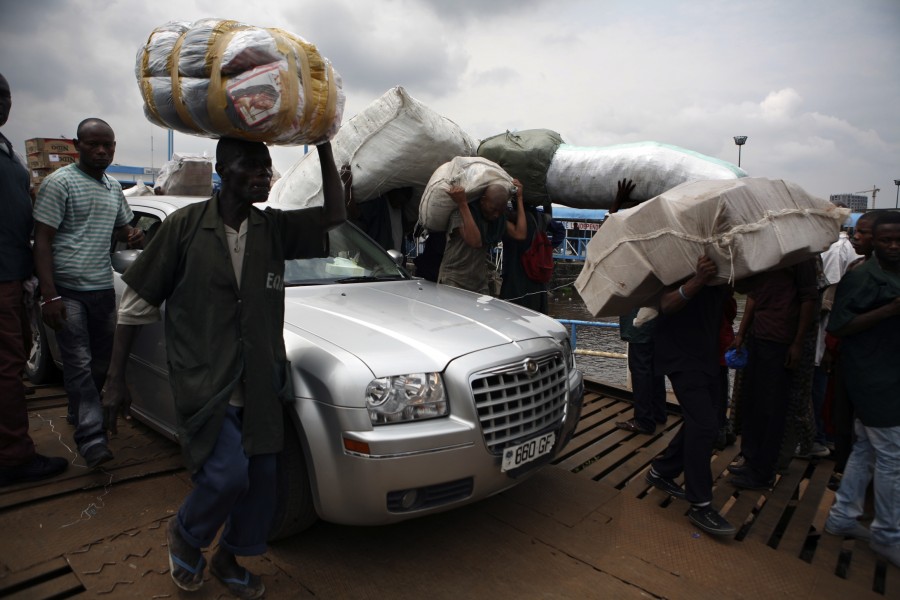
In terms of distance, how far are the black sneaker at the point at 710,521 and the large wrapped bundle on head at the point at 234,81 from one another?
8.83 feet

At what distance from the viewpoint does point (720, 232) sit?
2812 mm

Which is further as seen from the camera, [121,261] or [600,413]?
[600,413]

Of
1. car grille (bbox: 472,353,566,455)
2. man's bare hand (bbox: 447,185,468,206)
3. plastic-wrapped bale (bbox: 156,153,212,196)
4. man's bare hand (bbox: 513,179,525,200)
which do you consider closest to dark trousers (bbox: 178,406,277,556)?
car grille (bbox: 472,353,566,455)

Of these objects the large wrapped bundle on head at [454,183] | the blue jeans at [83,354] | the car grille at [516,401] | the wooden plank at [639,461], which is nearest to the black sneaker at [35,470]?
the blue jeans at [83,354]

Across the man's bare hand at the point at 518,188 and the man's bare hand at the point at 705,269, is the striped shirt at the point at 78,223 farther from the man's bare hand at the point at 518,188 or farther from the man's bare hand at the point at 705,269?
the man's bare hand at the point at 705,269

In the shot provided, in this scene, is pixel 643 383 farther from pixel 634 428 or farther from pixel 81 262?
pixel 81 262

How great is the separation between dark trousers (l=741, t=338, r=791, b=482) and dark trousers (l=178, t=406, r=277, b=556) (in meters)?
2.94

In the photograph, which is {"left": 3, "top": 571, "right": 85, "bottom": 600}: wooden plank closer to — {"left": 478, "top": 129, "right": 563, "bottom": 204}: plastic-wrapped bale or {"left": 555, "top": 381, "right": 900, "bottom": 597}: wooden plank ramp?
{"left": 555, "top": 381, "right": 900, "bottom": 597}: wooden plank ramp

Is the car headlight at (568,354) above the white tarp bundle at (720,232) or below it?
below

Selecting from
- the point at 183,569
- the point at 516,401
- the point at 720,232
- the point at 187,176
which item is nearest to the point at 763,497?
the point at 720,232

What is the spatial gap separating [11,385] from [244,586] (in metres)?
1.84

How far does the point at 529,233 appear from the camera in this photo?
4.74 meters

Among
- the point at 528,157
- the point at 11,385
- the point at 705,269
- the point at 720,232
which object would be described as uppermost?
the point at 528,157

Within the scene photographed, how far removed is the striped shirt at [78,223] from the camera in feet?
10.5
